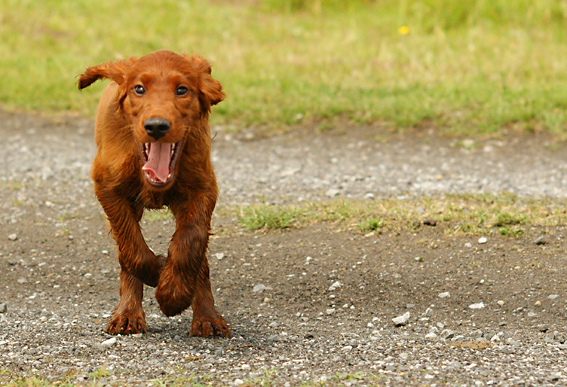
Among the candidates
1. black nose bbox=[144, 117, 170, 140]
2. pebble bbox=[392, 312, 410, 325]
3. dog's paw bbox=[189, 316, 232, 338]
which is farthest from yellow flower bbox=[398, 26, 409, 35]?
black nose bbox=[144, 117, 170, 140]

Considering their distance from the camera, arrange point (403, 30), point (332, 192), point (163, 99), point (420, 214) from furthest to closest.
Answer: point (403, 30) < point (332, 192) < point (420, 214) < point (163, 99)

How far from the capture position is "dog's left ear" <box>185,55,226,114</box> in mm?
3748

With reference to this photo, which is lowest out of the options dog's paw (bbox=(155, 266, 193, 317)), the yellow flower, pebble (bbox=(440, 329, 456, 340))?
pebble (bbox=(440, 329, 456, 340))

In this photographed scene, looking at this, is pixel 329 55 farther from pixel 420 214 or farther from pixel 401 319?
pixel 401 319

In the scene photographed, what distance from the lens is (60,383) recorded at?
11.0 feet

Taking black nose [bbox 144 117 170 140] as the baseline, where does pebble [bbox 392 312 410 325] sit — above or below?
below

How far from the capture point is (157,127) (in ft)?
11.2

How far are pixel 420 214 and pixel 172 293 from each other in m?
2.67

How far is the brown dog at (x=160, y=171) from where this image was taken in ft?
11.9

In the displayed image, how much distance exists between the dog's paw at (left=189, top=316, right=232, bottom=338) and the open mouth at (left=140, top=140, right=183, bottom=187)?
0.88 meters

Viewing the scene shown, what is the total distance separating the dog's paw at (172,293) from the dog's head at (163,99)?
0.48 metres

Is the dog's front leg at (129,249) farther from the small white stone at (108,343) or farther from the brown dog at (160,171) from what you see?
the small white stone at (108,343)

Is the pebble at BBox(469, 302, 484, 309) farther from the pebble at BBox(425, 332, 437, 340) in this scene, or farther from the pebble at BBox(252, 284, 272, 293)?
the pebble at BBox(252, 284, 272, 293)

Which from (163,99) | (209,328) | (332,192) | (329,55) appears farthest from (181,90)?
(329,55)
